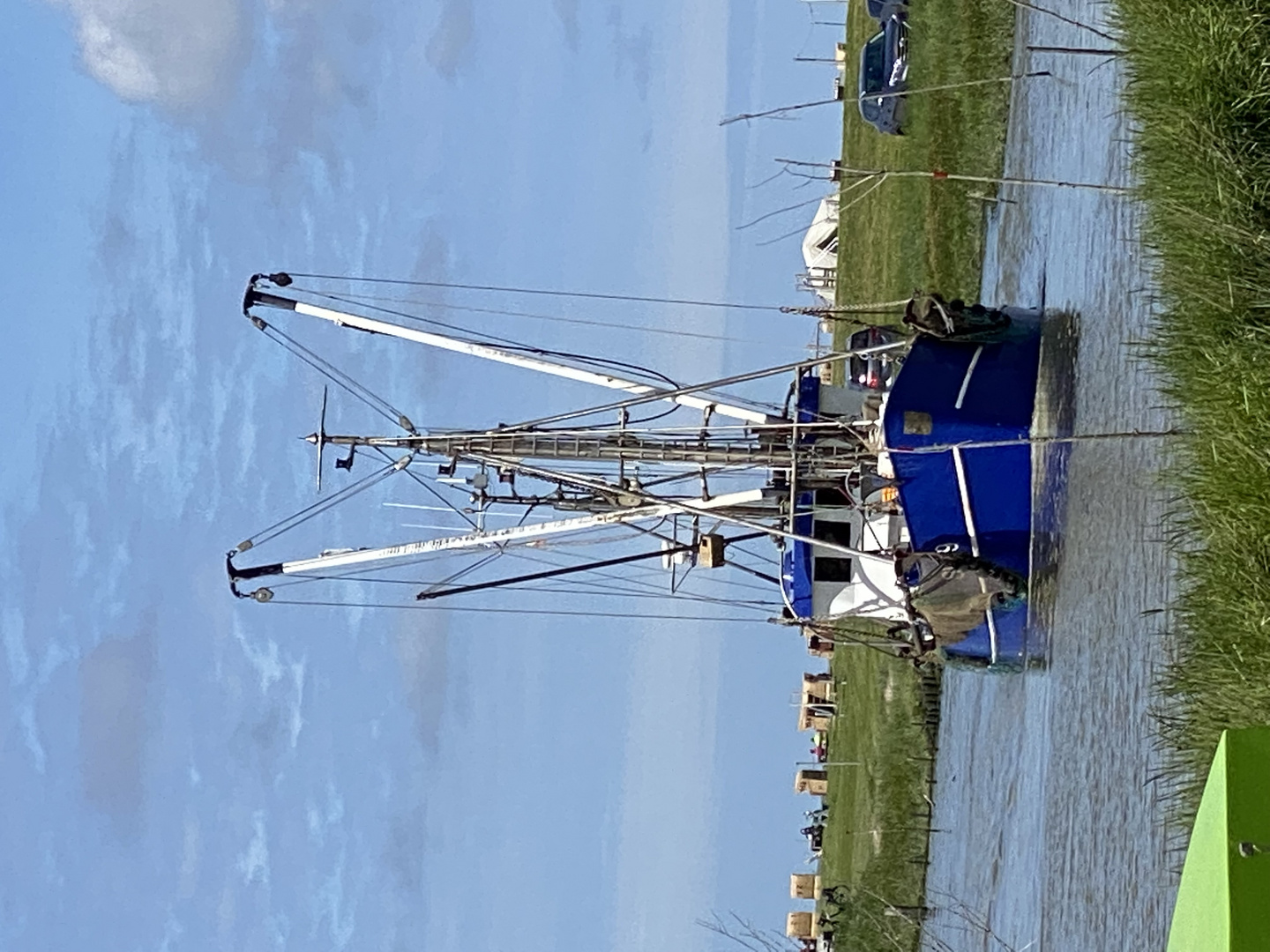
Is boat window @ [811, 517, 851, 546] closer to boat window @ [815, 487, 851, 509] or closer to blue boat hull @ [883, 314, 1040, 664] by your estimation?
boat window @ [815, 487, 851, 509]

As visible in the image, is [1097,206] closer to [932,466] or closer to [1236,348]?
[932,466]

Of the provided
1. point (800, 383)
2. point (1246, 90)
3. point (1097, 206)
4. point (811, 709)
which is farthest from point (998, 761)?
point (811, 709)

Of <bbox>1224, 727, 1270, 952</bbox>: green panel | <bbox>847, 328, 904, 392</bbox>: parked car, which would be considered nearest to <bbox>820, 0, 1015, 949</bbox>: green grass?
<bbox>847, 328, 904, 392</bbox>: parked car

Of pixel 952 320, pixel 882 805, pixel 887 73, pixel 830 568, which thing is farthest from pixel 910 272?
pixel 952 320

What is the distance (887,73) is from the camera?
136 feet

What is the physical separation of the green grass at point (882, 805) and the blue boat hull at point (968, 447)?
10.7 m

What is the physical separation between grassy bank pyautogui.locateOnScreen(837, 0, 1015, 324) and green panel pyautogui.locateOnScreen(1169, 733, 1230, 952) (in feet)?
49.4

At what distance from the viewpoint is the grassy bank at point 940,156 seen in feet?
96.1

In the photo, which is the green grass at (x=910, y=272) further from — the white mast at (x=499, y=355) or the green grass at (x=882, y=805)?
the white mast at (x=499, y=355)

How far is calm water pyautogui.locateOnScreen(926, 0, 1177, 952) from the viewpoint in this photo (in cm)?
1678

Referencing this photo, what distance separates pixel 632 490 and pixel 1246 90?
430 inches

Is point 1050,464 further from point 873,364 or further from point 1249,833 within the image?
point 1249,833

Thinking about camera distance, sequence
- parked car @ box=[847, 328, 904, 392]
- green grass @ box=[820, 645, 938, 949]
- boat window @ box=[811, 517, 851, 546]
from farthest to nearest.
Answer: green grass @ box=[820, 645, 938, 949], parked car @ box=[847, 328, 904, 392], boat window @ box=[811, 517, 851, 546]

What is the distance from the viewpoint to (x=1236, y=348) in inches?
537
